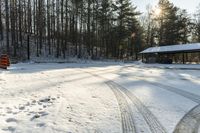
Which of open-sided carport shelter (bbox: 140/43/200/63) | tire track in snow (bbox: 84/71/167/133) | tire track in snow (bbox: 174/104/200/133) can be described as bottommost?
tire track in snow (bbox: 174/104/200/133)

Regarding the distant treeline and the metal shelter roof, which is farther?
the distant treeline

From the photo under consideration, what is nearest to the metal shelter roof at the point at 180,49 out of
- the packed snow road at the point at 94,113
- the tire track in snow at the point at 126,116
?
the packed snow road at the point at 94,113

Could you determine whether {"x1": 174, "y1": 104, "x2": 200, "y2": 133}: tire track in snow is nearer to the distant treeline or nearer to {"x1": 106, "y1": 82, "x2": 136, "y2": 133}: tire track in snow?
{"x1": 106, "y1": 82, "x2": 136, "y2": 133}: tire track in snow

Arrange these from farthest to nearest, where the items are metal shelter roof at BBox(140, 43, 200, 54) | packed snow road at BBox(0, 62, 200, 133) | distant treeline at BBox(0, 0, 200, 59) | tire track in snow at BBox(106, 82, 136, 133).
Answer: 1. distant treeline at BBox(0, 0, 200, 59)
2. metal shelter roof at BBox(140, 43, 200, 54)
3. tire track in snow at BBox(106, 82, 136, 133)
4. packed snow road at BBox(0, 62, 200, 133)

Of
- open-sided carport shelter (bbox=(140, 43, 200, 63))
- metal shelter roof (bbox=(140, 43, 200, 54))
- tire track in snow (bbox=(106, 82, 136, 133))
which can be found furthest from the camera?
open-sided carport shelter (bbox=(140, 43, 200, 63))

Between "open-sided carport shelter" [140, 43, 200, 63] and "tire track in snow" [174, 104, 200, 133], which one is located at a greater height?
"open-sided carport shelter" [140, 43, 200, 63]

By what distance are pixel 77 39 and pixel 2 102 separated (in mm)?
50377

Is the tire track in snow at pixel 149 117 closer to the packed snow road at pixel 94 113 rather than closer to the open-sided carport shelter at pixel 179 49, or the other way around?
the packed snow road at pixel 94 113

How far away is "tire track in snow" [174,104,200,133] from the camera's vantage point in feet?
20.8

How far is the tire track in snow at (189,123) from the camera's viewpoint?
6.35 meters

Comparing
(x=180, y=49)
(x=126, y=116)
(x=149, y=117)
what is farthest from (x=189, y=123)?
(x=180, y=49)

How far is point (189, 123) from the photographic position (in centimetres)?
705

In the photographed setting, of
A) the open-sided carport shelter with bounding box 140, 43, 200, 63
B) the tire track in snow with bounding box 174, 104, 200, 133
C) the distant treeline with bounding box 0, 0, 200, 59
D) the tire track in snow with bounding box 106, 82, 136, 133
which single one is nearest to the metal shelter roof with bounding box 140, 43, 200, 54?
the open-sided carport shelter with bounding box 140, 43, 200, 63

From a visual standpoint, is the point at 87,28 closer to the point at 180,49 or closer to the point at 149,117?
the point at 180,49
